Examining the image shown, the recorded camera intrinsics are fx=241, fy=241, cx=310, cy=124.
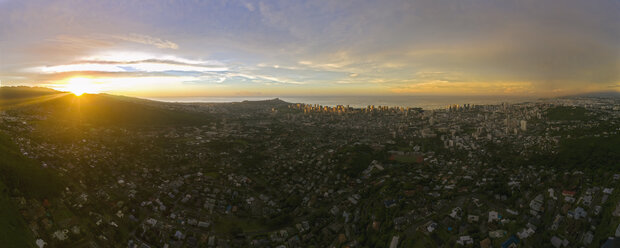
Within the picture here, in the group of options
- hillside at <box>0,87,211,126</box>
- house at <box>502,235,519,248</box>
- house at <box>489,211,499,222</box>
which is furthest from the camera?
hillside at <box>0,87,211,126</box>

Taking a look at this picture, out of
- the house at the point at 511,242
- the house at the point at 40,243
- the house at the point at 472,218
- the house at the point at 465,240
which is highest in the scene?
the house at the point at 40,243

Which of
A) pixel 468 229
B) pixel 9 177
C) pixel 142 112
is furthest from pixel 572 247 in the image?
pixel 142 112

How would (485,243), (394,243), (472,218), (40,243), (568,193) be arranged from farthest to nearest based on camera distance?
(568,193), (472,218), (394,243), (485,243), (40,243)

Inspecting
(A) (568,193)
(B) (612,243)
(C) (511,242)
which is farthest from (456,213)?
(A) (568,193)

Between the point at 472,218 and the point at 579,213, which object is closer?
the point at 579,213

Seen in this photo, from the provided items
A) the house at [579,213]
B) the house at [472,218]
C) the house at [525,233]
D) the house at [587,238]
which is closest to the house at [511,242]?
the house at [525,233]

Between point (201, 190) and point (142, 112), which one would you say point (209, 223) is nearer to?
point (201, 190)

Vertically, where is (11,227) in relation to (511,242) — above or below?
above

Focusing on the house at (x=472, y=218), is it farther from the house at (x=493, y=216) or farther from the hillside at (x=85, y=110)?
the hillside at (x=85, y=110)

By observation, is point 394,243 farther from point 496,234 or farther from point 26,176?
point 26,176

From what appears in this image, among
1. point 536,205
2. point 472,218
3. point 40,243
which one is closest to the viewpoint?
point 40,243

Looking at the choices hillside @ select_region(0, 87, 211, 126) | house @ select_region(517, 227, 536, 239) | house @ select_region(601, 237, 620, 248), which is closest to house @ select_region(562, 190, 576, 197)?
house @ select_region(517, 227, 536, 239)

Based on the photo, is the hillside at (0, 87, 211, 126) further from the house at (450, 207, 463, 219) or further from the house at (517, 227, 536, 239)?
the house at (517, 227, 536, 239)
